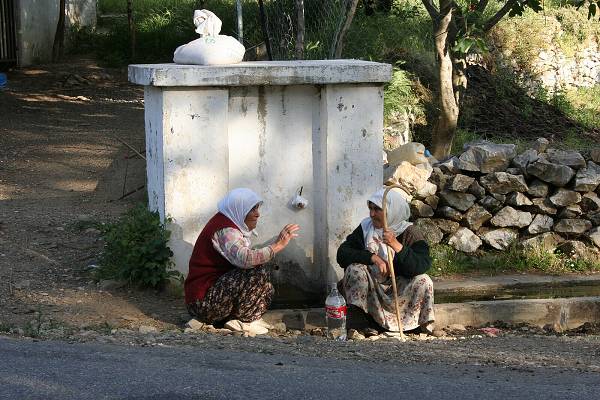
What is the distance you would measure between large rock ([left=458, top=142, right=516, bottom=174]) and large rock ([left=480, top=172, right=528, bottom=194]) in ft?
0.30

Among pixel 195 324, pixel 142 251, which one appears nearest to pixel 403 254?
pixel 195 324

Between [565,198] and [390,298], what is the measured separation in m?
2.64

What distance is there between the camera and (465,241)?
28.8ft

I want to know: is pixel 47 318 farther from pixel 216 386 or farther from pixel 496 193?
pixel 496 193

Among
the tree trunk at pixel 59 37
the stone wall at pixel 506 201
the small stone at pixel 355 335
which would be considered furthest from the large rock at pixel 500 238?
the tree trunk at pixel 59 37

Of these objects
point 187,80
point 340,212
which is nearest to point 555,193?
point 340,212

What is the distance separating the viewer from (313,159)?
24.4 feet

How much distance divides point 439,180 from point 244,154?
2.28m

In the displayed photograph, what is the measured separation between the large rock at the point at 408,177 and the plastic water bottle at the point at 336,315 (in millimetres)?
2099

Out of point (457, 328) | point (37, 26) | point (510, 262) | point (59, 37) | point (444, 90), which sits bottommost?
point (457, 328)

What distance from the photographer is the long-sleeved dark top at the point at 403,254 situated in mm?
6777

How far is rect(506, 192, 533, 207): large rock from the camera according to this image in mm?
8805

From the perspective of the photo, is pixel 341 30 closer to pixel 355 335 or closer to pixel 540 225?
pixel 540 225

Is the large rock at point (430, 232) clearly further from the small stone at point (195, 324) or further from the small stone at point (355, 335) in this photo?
the small stone at point (195, 324)
